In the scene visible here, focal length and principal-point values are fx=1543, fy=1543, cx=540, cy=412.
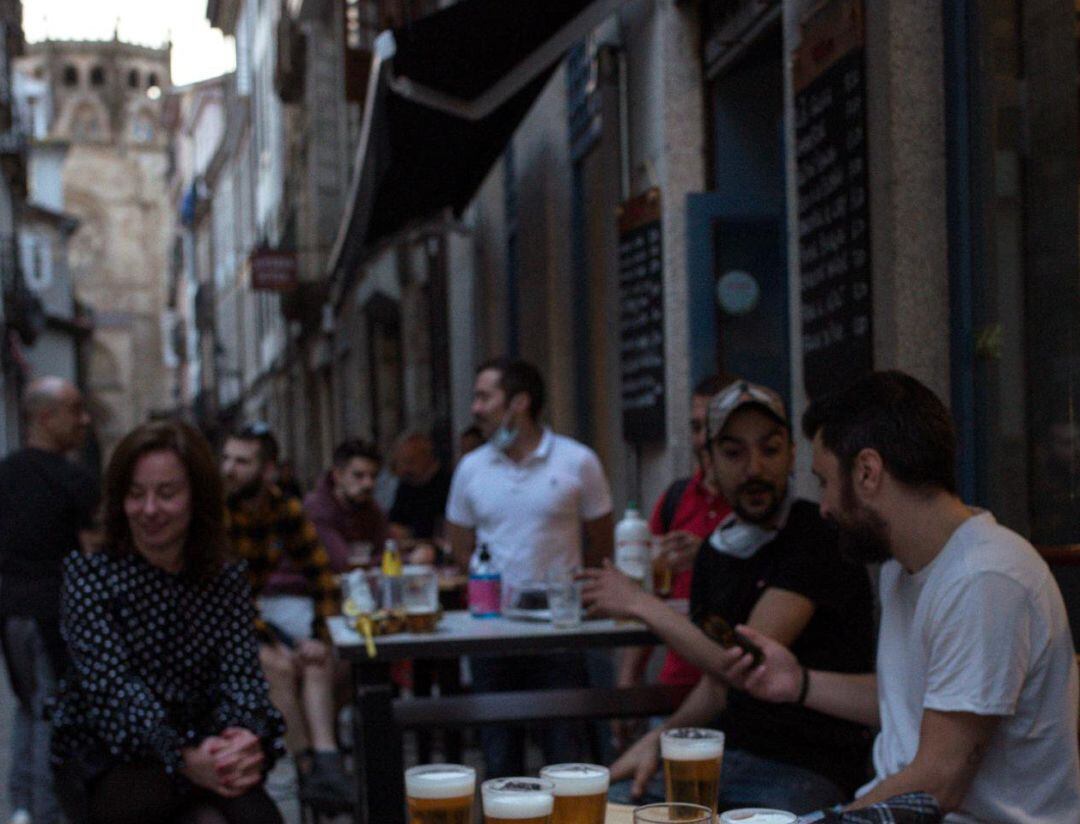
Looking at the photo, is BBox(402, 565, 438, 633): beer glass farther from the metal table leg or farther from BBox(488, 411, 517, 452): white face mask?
BBox(488, 411, 517, 452): white face mask

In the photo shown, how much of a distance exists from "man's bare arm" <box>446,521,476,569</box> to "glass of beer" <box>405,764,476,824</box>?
4127 mm

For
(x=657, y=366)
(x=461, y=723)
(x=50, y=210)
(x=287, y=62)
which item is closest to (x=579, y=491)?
(x=657, y=366)

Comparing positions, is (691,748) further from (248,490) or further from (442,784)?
(248,490)

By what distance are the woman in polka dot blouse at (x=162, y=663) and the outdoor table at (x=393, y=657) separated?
46 centimetres

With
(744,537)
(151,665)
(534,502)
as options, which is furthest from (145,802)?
(534,502)

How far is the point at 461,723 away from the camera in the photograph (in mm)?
4203

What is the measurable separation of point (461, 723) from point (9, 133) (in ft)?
107

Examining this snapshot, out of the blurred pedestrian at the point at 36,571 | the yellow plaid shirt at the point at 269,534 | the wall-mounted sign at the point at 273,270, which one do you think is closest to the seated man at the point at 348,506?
the yellow plaid shirt at the point at 269,534

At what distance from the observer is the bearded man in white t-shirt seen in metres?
2.49

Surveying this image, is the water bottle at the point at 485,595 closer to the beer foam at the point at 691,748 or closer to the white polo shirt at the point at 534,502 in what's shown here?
the white polo shirt at the point at 534,502

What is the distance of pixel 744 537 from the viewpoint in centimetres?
378

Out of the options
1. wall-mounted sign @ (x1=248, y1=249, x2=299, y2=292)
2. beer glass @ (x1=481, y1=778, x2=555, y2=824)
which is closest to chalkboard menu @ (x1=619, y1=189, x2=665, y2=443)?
beer glass @ (x1=481, y1=778, x2=555, y2=824)

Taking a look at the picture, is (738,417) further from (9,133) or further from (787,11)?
(9,133)

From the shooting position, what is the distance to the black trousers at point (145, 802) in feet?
11.9
